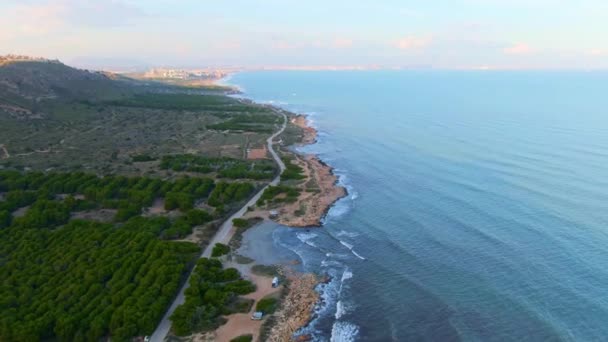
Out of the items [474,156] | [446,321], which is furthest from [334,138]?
[446,321]

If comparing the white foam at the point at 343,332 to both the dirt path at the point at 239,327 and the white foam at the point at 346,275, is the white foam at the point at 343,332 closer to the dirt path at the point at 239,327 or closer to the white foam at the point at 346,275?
the dirt path at the point at 239,327

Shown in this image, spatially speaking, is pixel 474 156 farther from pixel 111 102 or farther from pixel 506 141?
pixel 111 102

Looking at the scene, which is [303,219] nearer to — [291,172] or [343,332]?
[291,172]

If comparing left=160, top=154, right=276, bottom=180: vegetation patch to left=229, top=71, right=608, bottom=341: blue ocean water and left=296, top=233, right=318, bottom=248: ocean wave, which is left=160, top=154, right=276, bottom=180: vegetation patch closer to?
left=229, top=71, right=608, bottom=341: blue ocean water

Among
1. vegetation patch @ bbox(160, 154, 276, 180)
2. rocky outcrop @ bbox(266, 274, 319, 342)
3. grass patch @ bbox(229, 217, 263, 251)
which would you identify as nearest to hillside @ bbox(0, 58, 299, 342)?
vegetation patch @ bbox(160, 154, 276, 180)

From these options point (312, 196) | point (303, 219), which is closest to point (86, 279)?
point (303, 219)
